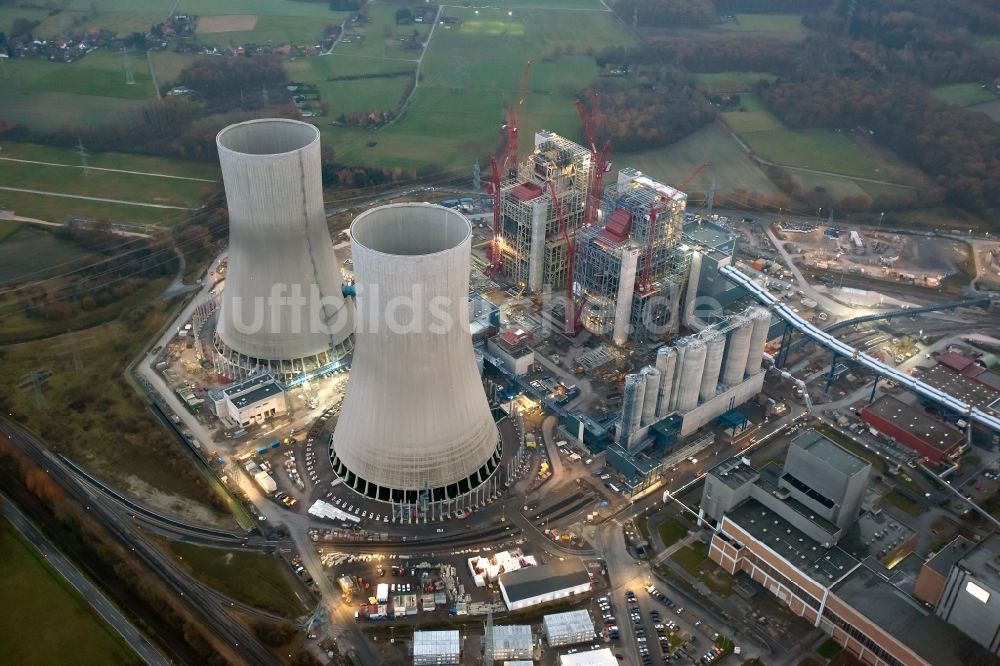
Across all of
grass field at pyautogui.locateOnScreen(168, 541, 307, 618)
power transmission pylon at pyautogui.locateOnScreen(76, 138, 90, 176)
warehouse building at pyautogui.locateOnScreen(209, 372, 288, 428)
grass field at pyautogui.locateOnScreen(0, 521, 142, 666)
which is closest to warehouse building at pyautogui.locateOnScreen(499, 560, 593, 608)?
grass field at pyautogui.locateOnScreen(168, 541, 307, 618)

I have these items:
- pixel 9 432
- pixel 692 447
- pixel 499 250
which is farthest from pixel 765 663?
pixel 9 432

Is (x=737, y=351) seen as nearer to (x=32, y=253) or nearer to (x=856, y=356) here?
(x=856, y=356)

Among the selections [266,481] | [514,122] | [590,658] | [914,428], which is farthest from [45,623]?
[514,122]

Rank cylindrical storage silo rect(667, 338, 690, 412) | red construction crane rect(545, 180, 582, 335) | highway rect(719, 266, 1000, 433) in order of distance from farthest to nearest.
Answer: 1. red construction crane rect(545, 180, 582, 335)
2. highway rect(719, 266, 1000, 433)
3. cylindrical storage silo rect(667, 338, 690, 412)

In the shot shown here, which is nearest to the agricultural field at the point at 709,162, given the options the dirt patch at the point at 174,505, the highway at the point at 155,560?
the dirt patch at the point at 174,505

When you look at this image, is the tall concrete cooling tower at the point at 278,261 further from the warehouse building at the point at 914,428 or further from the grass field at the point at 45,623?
the warehouse building at the point at 914,428

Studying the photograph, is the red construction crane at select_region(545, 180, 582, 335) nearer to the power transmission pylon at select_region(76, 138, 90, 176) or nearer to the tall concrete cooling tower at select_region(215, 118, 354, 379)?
the tall concrete cooling tower at select_region(215, 118, 354, 379)

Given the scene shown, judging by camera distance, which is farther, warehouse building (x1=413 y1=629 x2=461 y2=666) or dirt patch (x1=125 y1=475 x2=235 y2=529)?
dirt patch (x1=125 y1=475 x2=235 y2=529)
